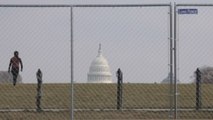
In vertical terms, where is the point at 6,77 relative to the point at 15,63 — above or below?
below

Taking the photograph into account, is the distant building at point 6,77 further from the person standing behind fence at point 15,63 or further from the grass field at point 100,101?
the grass field at point 100,101

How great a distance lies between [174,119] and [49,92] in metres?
4.59

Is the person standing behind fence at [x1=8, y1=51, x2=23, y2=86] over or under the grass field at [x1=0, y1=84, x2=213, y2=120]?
over

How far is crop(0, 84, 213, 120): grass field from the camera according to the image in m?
13.8

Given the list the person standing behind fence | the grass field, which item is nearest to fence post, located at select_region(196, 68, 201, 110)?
the grass field

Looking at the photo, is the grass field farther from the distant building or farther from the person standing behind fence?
the person standing behind fence

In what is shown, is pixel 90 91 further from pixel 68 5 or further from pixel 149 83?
pixel 68 5

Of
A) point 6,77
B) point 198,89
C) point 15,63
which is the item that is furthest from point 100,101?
point 15,63

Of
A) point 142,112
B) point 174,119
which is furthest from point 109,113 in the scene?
point 174,119

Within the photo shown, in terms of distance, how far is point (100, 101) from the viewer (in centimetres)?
1620

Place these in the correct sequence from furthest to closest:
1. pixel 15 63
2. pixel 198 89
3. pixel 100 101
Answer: pixel 100 101, pixel 198 89, pixel 15 63

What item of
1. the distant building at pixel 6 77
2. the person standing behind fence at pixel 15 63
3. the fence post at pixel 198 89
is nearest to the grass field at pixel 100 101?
the fence post at pixel 198 89

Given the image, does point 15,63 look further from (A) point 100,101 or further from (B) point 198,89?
(B) point 198,89

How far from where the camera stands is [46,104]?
15500 millimetres
